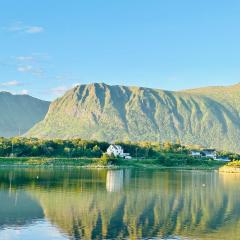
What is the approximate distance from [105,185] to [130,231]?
42829 mm

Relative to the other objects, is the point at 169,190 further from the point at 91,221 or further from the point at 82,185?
the point at 91,221

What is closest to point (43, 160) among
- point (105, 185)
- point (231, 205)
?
point (105, 185)

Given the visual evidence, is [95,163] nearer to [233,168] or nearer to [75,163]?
[75,163]

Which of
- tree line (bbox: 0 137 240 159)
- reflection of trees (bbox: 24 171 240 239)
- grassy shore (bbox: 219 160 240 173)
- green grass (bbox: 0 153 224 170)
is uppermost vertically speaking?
tree line (bbox: 0 137 240 159)

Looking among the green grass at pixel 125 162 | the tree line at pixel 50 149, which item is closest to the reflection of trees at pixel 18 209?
the green grass at pixel 125 162

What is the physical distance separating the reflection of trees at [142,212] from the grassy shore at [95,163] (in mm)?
70696

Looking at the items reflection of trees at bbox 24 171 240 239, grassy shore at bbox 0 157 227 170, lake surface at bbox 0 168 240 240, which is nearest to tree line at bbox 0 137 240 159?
grassy shore at bbox 0 157 227 170

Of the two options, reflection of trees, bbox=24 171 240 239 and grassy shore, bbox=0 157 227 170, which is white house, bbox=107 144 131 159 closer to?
grassy shore, bbox=0 157 227 170

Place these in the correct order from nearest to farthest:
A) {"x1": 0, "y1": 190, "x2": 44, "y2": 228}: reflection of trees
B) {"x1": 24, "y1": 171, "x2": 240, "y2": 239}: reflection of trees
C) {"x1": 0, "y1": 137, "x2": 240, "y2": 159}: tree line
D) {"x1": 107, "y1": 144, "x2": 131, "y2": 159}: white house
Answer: {"x1": 24, "y1": 171, "x2": 240, "y2": 239}: reflection of trees → {"x1": 0, "y1": 190, "x2": 44, "y2": 228}: reflection of trees → {"x1": 0, "y1": 137, "x2": 240, "y2": 159}: tree line → {"x1": 107, "y1": 144, "x2": 131, "y2": 159}: white house

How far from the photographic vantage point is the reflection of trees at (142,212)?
1730 inches

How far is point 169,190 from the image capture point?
80.2 meters

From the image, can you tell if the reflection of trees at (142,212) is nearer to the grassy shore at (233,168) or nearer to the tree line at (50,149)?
the grassy shore at (233,168)

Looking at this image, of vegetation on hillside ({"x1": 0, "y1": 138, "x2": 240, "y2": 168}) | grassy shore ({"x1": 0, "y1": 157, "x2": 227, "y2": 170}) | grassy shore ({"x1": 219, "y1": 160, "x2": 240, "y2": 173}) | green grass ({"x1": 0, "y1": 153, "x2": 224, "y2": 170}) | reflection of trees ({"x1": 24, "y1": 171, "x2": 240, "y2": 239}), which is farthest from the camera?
grassy shore ({"x1": 219, "y1": 160, "x2": 240, "y2": 173})

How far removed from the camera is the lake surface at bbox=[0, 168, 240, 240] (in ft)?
140
